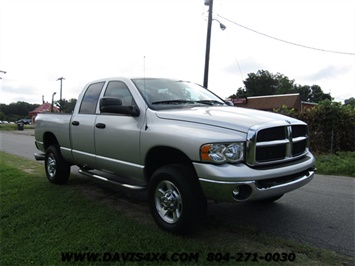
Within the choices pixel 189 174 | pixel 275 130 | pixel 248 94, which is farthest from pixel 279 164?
pixel 248 94

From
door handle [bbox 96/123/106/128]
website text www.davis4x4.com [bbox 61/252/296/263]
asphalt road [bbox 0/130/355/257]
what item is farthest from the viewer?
door handle [bbox 96/123/106/128]

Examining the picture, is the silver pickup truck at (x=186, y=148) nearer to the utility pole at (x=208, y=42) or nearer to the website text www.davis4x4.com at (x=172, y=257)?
the website text www.davis4x4.com at (x=172, y=257)

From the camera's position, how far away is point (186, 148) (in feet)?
11.4

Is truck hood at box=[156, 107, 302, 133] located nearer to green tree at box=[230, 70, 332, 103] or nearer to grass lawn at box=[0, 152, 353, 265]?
grass lawn at box=[0, 152, 353, 265]

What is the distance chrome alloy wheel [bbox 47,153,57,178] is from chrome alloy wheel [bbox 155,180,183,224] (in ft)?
10.4

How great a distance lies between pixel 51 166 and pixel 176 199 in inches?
147

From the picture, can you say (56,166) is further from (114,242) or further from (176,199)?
(176,199)

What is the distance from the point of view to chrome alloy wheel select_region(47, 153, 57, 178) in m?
6.31

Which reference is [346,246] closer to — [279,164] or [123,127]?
[279,164]

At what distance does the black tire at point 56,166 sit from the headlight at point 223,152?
12.4 feet

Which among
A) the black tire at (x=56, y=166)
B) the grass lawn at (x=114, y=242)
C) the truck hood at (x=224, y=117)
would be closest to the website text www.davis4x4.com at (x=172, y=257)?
the grass lawn at (x=114, y=242)

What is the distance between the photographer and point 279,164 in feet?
11.9

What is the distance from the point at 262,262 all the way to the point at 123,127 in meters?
2.33

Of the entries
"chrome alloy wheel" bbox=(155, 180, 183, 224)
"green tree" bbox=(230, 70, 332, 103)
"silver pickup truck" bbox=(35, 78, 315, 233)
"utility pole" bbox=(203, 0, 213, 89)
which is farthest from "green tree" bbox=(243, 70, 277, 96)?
"chrome alloy wheel" bbox=(155, 180, 183, 224)
